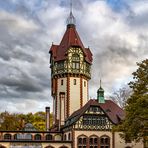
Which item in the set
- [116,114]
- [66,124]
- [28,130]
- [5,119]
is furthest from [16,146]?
[5,119]

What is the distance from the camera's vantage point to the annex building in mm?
52062

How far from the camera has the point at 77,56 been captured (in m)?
61.1

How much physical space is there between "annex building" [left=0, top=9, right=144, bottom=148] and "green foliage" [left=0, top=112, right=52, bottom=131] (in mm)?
12411

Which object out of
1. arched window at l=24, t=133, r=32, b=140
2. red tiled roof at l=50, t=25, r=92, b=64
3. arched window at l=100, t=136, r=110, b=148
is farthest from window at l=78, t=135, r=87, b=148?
red tiled roof at l=50, t=25, r=92, b=64

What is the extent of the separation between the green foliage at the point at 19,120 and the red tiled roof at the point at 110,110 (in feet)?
59.1

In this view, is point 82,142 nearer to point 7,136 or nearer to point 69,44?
point 7,136

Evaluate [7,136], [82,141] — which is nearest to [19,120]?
[7,136]

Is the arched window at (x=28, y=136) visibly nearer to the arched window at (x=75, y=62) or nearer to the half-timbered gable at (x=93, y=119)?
the half-timbered gable at (x=93, y=119)

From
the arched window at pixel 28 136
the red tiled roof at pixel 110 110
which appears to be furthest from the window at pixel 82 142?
the arched window at pixel 28 136

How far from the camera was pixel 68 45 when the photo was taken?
6178 centimetres

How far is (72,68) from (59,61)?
Result: 256 centimetres

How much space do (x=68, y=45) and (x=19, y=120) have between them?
22.3 metres

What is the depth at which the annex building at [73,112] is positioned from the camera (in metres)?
52.1

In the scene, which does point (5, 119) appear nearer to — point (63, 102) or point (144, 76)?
point (63, 102)
